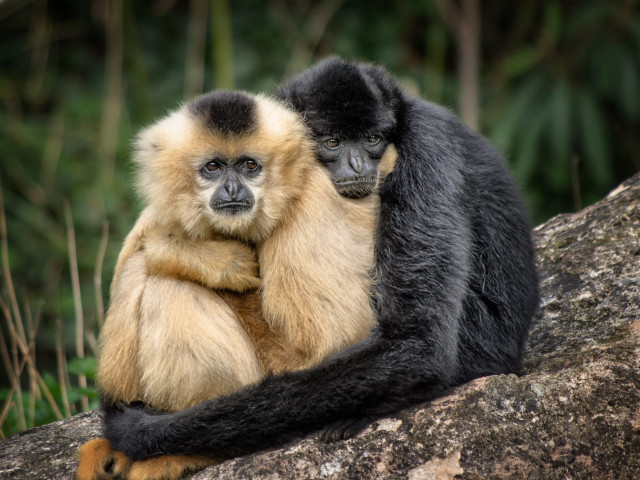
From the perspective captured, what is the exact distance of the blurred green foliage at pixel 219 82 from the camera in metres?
8.13

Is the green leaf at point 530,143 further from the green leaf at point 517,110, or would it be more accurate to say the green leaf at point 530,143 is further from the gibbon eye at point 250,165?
the gibbon eye at point 250,165

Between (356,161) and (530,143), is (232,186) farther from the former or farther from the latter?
(530,143)

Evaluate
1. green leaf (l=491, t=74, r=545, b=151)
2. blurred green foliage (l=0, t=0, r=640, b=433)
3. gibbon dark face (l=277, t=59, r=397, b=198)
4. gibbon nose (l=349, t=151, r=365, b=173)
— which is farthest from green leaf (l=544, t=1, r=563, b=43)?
gibbon nose (l=349, t=151, r=365, b=173)

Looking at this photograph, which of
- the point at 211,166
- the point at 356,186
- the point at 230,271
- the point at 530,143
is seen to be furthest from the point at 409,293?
the point at 530,143

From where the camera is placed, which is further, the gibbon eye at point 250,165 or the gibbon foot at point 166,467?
the gibbon eye at point 250,165

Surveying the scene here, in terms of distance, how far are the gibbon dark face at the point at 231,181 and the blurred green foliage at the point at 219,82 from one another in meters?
3.22

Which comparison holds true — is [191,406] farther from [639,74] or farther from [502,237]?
[639,74]

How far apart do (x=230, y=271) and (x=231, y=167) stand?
67cm

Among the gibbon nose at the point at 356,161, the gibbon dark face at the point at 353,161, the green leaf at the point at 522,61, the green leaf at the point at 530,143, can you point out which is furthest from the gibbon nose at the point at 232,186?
the green leaf at the point at 522,61

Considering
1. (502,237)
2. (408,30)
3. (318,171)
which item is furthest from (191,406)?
(408,30)

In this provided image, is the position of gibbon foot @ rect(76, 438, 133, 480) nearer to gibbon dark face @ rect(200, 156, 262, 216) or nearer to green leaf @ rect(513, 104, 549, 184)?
gibbon dark face @ rect(200, 156, 262, 216)

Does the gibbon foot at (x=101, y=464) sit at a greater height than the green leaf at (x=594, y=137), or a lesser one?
lesser

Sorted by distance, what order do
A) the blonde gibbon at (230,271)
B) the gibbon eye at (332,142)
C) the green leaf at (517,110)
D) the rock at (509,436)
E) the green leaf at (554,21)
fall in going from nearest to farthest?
1. the rock at (509,436)
2. the blonde gibbon at (230,271)
3. the gibbon eye at (332,142)
4. the green leaf at (517,110)
5. the green leaf at (554,21)

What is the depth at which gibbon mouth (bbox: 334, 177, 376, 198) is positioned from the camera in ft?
13.9
